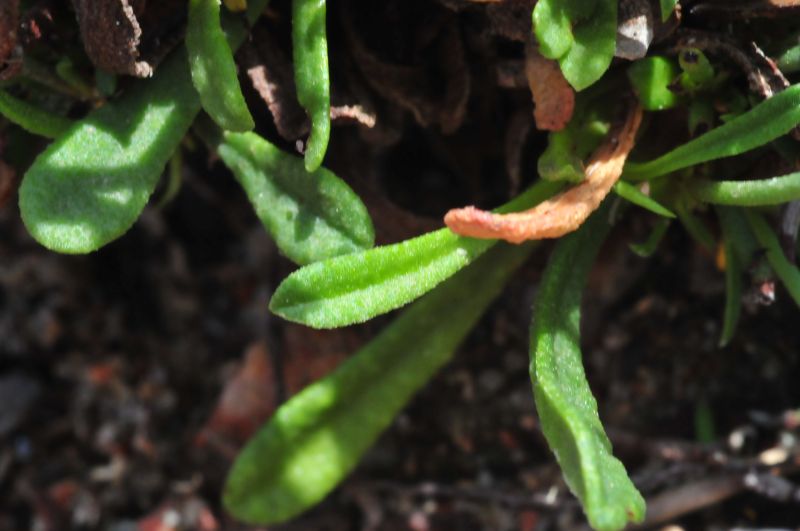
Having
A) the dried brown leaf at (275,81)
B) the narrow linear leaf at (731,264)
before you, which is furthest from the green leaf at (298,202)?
the narrow linear leaf at (731,264)

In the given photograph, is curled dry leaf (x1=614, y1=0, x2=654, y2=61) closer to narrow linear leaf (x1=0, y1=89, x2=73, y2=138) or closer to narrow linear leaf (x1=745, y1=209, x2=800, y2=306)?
narrow linear leaf (x1=745, y1=209, x2=800, y2=306)

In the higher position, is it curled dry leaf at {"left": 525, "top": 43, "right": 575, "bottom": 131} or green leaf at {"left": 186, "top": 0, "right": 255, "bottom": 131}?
green leaf at {"left": 186, "top": 0, "right": 255, "bottom": 131}

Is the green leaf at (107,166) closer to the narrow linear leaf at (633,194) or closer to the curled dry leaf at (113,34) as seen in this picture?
the curled dry leaf at (113,34)

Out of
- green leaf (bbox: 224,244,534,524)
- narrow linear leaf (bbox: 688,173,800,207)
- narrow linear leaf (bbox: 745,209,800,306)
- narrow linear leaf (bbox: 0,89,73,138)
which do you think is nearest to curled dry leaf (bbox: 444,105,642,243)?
narrow linear leaf (bbox: 688,173,800,207)

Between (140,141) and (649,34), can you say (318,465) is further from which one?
(649,34)

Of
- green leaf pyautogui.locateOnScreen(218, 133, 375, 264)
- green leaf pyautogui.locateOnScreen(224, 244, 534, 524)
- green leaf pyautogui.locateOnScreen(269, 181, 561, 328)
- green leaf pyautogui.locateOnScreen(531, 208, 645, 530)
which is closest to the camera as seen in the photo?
green leaf pyautogui.locateOnScreen(531, 208, 645, 530)
